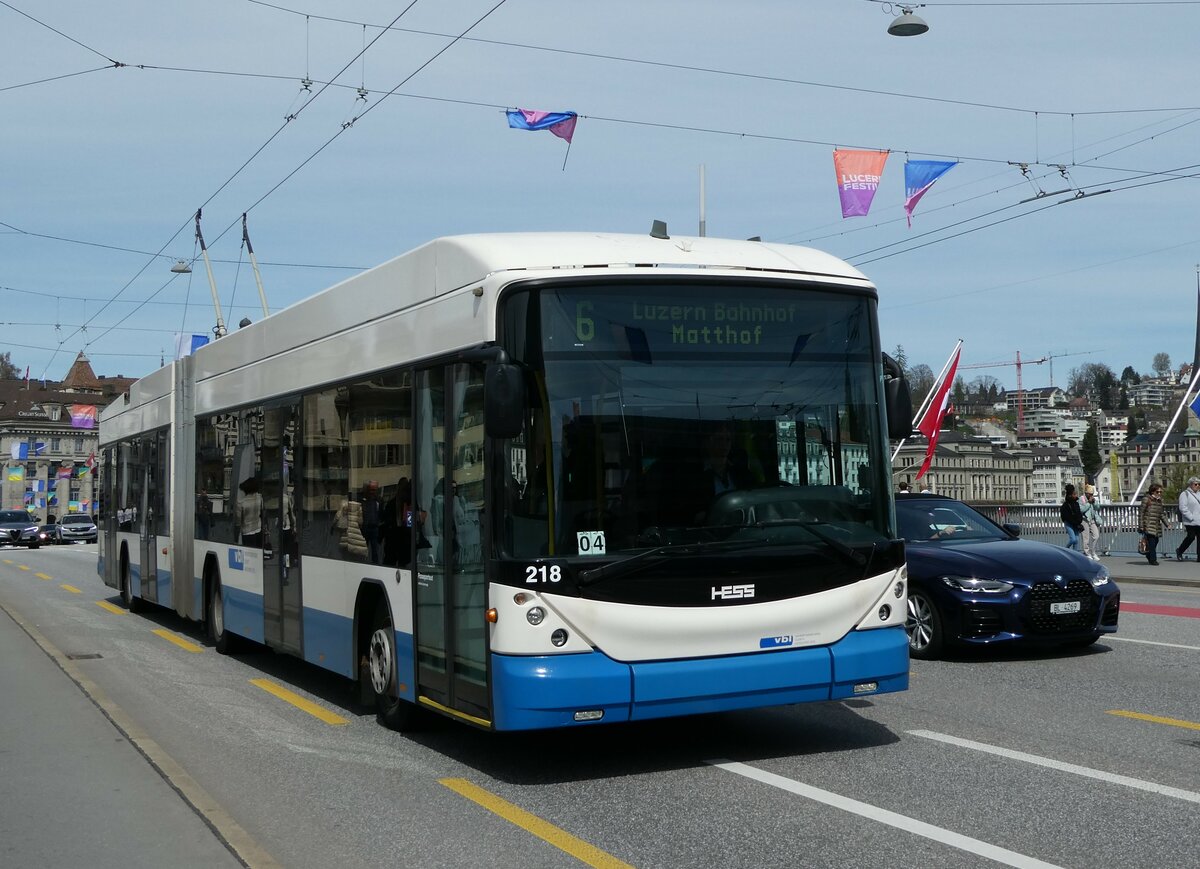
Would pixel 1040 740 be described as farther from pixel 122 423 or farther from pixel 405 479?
pixel 122 423

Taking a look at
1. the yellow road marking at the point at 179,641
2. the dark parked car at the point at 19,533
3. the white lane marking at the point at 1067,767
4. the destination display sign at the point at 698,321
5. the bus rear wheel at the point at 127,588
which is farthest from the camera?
the dark parked car at the point at 19,533

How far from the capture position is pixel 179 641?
15.9 metres

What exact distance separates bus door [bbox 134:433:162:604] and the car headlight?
30.9ft

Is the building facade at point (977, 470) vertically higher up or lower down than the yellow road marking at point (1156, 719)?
higher up

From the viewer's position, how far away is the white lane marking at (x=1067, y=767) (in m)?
6.91

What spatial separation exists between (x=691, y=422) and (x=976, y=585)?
5.30 metres

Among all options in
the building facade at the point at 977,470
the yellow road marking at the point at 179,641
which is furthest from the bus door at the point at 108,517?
the building facade at the point at 977,470

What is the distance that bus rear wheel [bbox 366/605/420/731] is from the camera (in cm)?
916

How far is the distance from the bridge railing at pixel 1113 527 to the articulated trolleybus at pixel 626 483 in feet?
70.2

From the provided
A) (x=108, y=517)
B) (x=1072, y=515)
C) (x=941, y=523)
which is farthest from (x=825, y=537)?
(x=1072, y=515)

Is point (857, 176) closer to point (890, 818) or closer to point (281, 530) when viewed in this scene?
point (281, 530)

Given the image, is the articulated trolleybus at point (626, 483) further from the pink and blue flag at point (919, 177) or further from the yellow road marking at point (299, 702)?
the pink and blue flag at point (919, 177)

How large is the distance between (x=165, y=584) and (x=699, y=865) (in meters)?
12.3

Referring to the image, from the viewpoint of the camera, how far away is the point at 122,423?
65.6ft
